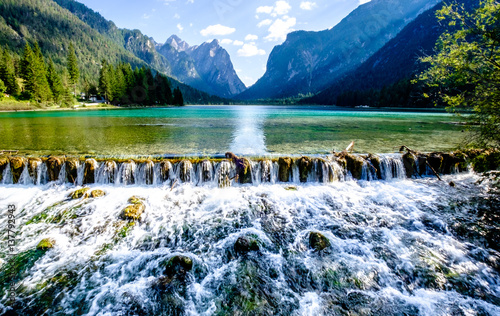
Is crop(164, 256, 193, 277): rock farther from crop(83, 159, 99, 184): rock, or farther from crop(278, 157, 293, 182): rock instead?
crop(83, 159, 99, 184): rock

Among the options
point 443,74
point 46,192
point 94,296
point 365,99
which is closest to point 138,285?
point 94,296

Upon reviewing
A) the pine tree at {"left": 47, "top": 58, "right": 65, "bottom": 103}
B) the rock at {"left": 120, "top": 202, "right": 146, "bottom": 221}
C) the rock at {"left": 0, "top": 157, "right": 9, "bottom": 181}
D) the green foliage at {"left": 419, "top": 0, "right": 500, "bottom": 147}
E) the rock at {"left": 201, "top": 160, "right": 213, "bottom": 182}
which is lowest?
the rock at {"left": 120, "top": 202, "right": 146, "bottom": 221}

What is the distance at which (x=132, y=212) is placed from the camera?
880 centimetres

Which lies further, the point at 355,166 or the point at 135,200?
the point at 355,166

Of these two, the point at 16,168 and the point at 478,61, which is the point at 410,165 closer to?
the point at 478,61

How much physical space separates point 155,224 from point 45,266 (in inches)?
125

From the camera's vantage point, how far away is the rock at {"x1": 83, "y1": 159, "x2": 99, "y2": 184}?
11.8 m

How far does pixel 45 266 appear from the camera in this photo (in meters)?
6.33

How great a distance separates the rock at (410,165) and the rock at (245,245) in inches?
451

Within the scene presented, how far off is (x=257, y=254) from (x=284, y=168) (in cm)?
643

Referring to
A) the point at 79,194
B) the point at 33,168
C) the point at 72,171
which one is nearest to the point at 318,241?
the point at 79,194

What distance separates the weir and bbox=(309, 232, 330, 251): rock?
5.37 metres

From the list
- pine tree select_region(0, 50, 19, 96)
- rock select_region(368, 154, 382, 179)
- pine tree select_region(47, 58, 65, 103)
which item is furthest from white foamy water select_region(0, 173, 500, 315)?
pine tree select_region(0, 50, 19, 96)

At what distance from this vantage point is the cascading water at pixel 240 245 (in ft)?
17.6
